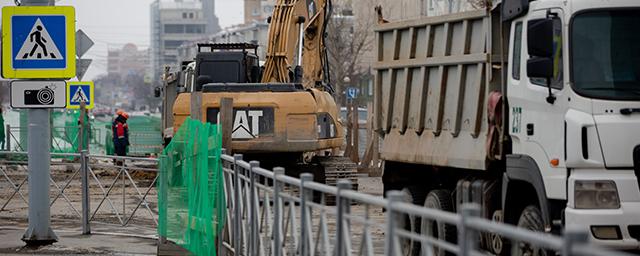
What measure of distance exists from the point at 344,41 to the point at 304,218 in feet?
181

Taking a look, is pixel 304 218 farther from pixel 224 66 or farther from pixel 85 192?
pixel 224 66

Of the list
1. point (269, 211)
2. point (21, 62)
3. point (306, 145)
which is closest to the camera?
point (269, 211)

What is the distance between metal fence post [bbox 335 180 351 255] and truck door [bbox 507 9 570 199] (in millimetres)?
3639

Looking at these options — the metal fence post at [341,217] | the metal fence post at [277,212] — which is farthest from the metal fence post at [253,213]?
the metal fence post at [341,217]

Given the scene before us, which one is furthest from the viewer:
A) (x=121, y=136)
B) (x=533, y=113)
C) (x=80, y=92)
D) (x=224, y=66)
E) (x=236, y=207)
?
(x=121, y=136)

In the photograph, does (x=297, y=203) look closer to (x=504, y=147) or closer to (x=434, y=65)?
(x=504, y=147)

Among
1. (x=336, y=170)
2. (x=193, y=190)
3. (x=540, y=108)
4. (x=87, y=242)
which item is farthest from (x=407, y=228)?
(x=336, y=170)

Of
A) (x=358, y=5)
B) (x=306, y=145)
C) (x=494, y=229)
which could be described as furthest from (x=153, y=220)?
(x=358, y=5)

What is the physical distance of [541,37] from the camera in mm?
11883

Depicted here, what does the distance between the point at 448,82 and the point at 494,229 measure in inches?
341

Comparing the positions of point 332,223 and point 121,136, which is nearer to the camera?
point 332,223

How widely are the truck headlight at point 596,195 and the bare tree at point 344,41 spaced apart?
49155mm

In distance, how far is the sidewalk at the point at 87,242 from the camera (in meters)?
16.9

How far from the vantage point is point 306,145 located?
25016mm
